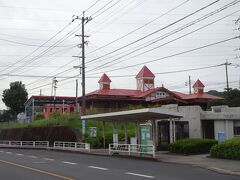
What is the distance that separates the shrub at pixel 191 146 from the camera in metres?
29.9

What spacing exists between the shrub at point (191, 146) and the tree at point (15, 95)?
6561 centimetres

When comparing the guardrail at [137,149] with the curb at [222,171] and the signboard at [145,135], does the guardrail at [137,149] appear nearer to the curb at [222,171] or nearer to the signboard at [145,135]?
the signboard at [145,135]

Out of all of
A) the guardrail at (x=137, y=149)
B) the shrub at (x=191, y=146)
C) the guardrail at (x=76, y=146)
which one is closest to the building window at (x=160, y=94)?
the guardrail at (x=76, y=146)

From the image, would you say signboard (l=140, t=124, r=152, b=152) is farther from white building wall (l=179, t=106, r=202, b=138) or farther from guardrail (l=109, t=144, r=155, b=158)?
white building wall (l=179, t=106, r=202, b=138)

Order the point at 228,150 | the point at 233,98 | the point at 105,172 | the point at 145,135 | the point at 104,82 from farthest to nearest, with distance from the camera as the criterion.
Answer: the point at 104,82, the point at 233,98, the point at 145,135, the point at 228,150, the point at 105,172

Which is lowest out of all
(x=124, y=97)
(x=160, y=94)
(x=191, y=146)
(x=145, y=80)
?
(x=191, y=146)

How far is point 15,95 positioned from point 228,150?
72278 mm

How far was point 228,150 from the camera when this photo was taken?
25.2 metres

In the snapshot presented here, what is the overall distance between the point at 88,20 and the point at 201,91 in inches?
1934

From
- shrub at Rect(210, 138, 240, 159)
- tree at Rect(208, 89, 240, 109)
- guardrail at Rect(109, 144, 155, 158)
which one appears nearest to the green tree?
tree at Rect(208, 89, 240, 109)

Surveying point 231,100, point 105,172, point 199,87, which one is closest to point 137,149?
point 105,172

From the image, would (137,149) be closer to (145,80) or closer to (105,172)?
(105,172)

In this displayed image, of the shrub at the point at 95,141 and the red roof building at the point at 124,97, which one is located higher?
the red roof building at the point at 124,97

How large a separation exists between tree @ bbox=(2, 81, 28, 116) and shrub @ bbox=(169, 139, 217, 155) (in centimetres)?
6561
